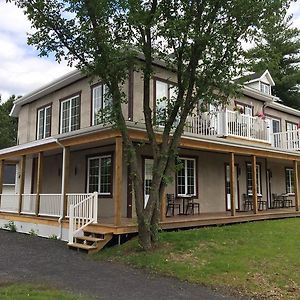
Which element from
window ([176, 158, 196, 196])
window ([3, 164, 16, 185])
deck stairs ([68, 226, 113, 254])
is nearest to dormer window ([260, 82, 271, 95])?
window ([176, 158, 196, 196])

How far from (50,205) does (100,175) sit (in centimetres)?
217

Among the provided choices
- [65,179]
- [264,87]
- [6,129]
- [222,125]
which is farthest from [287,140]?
[6,129]

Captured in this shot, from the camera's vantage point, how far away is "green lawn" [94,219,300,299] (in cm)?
748

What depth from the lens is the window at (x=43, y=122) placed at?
1881cm

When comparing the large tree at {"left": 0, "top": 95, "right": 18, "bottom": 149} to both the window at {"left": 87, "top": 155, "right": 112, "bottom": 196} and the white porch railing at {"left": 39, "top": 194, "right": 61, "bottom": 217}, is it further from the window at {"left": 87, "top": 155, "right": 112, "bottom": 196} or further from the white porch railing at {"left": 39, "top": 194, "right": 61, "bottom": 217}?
the white porch railing at {"left": 39, "top": 194, "right": 61, "bottom": 217}

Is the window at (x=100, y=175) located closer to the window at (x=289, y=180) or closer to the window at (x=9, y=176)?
the window at (x=289, y=180)

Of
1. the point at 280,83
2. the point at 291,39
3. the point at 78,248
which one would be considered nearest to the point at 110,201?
the point at 78,248

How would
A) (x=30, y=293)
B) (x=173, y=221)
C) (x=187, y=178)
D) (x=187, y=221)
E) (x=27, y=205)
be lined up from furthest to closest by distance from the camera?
(x=27, y=205), (x=187, y=178), (x=187, y=221), (x=173, y=221), (x=30, y=293)

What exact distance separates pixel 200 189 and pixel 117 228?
6.49 metres

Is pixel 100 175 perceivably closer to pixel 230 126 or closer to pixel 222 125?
pixel 222 125

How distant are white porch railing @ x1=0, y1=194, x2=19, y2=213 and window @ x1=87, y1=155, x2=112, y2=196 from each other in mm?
3598

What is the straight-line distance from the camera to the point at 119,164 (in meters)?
10.9

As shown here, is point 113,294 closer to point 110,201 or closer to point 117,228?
point 117,228

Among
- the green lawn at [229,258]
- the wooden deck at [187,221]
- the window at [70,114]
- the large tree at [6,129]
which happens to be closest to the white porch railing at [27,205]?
the window at [70,114]
